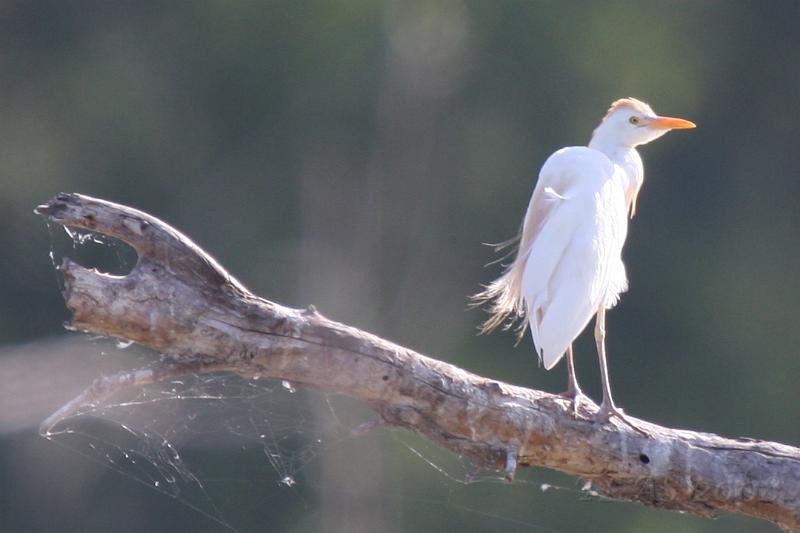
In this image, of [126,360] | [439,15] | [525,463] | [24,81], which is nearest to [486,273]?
[439,15]

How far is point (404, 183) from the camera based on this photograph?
255 inches

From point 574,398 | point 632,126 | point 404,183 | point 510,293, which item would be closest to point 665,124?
point 632,126

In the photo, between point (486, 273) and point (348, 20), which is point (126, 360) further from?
point (348, 20)

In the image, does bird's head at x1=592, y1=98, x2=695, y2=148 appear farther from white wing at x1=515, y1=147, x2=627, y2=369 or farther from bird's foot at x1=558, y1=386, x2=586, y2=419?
bird's foot at x1=558, y1=386, x2=586, y2=419

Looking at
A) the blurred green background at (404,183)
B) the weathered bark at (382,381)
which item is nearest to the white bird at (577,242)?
the weathered bark at (382,381)

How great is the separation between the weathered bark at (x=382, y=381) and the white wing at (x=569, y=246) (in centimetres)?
22

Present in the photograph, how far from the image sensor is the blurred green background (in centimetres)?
584

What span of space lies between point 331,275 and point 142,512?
1364 millimetres

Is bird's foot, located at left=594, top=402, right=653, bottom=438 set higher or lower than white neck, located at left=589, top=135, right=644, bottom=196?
lower

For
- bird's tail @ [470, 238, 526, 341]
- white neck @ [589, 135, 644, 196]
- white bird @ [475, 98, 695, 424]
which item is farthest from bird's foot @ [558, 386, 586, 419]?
white neck @ [589, 135, 644, 196]

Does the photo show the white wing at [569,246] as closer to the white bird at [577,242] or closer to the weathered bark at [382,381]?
the white bird at [577,242]

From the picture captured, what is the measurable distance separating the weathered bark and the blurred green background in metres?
3.23

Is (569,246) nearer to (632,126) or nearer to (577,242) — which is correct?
(577,242)

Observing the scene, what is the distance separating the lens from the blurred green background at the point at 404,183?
5.84 metres
